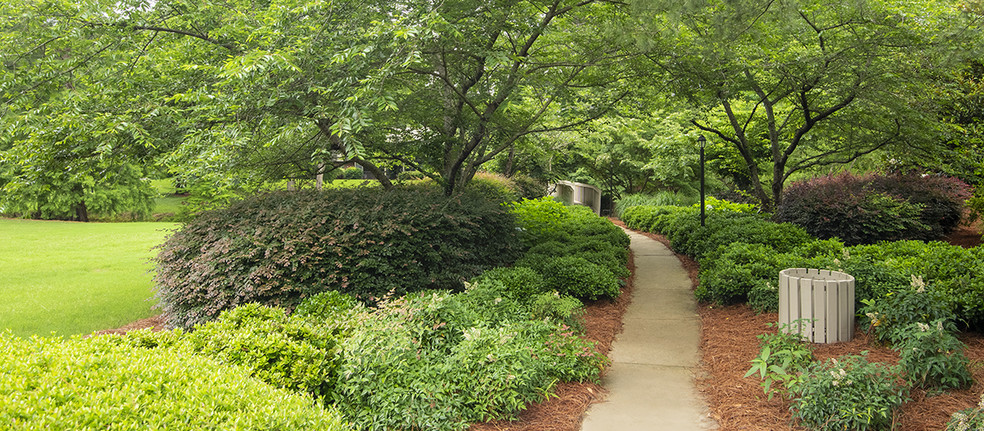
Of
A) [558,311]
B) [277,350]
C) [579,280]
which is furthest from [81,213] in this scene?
[558,311]

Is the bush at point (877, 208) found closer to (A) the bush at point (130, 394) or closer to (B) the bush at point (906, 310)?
(B) the bush at point (906, 310)

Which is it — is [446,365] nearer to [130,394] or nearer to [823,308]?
[130,394]

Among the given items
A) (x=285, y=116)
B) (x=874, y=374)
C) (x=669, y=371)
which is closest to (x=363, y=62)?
(x=285, y=116)

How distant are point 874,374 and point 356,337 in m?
3.47

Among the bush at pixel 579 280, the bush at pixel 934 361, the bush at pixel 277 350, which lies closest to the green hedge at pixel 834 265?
the bush at pixel 934 361

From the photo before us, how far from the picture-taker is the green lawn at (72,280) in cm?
743

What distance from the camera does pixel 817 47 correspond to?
29.2 feet

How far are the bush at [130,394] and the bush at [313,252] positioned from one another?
2.79 metres

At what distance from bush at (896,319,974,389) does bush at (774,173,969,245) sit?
514 centimetres

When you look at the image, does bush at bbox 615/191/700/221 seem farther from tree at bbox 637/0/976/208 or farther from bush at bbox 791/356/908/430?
bush at bbox 791/356/908/430

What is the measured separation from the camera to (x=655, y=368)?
4.81 meters

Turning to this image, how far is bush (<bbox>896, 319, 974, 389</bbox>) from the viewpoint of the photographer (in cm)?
364

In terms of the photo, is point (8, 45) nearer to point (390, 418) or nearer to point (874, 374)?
point (390, 418)

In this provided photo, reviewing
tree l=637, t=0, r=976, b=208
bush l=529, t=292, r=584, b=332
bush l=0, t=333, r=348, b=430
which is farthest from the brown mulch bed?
tree l=637, t=0, r=976, b=208
